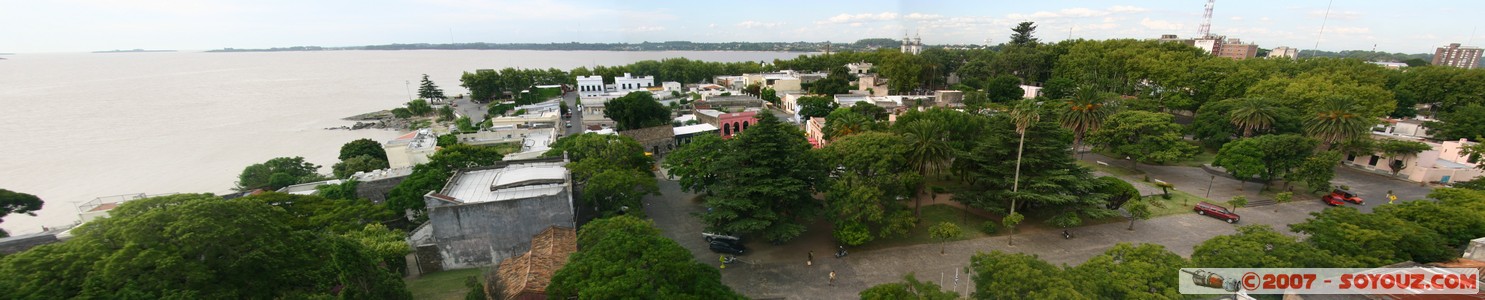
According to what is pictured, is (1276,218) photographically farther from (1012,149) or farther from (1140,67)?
(1140,67)

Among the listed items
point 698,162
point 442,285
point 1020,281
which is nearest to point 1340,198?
point 1020,281

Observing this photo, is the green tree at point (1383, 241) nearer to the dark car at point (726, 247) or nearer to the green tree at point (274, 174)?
the dark car at point (726, 247)

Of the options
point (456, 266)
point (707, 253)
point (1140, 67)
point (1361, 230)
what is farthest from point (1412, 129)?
point (456, 266)

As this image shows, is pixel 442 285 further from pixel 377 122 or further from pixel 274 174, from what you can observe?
pixel 377 122

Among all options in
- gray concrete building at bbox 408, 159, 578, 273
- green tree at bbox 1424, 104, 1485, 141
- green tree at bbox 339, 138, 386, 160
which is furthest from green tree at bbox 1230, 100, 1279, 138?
green tree at bbox 339, 138, 386, 160

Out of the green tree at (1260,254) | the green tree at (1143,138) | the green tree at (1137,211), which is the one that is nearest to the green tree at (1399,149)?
the green tree at (1143,138)

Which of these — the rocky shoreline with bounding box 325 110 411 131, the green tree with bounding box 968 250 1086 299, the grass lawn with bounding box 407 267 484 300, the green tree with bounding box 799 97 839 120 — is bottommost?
the rocky shoreline with bounding box 325 110 411 131

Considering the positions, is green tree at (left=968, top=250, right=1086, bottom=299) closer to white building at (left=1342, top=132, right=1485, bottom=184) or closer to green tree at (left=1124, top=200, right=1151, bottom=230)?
green tree at (left=1124, top=200, right=1151, bottom=230)
